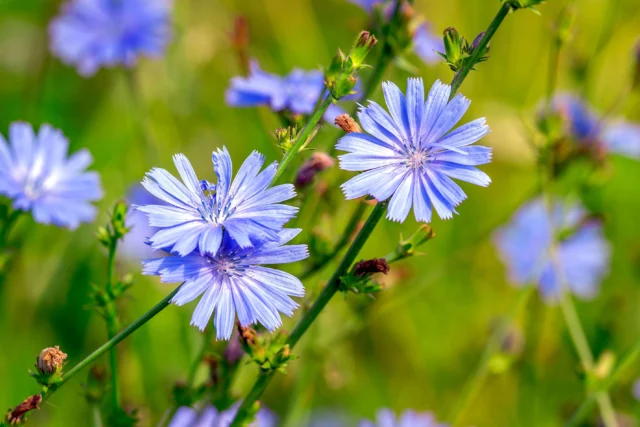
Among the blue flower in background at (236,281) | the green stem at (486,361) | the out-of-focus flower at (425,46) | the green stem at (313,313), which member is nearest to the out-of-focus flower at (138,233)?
the out-of-focus flower at (425,46)

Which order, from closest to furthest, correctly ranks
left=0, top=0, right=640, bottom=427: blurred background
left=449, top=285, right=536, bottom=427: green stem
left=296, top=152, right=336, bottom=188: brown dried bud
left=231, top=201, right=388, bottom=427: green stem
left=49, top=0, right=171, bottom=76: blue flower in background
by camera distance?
left=231, top=201, right=388, bottom=427: green stem < left=296, top=152, right=336, bottom=188: brown dried bud < left=449, top=285, right=536, bottom=427: green stem < left=0, top=0, right=640, bottom=427: blurred background < left=49, top=0, right=171, bottom=76: blue flower in background

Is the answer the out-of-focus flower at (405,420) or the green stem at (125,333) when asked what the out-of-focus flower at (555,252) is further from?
the green stem at (125,333)

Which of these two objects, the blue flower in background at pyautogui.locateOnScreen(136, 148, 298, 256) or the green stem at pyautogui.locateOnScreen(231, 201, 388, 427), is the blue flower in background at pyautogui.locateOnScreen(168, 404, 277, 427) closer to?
the green stem at pyautogui.locateOnScreen(231, 201, 388, 427)

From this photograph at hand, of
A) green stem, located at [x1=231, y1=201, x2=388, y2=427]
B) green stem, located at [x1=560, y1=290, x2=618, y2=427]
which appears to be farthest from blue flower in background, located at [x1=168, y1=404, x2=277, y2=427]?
green stem, located at [x1=560, y1=290, x2=618, y2=427]

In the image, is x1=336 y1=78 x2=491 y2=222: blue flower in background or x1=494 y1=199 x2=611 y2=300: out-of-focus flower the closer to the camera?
x1=336 y1=78 x2=491 y2=222: blue flower in background

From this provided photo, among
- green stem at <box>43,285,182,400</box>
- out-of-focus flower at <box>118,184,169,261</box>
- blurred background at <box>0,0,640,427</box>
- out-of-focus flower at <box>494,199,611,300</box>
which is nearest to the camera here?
green stem at <box>43,285,182,400</box>

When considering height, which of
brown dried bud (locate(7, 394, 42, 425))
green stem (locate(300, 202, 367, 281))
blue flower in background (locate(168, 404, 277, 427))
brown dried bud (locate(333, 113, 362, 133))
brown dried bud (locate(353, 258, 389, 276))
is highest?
green stem (locate(300, 202, 367, 281))

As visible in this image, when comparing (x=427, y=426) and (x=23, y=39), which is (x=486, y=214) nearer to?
(x=427, y=426)
